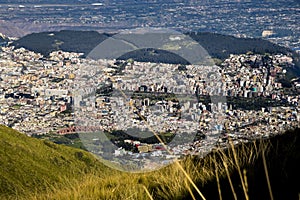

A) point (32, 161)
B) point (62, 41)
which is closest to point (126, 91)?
point (32, 161)

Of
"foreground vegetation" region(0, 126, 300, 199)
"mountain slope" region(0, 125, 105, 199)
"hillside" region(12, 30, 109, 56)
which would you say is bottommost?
"hillside" region(12, 30, 109, 56)

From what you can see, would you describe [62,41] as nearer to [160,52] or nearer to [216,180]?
[160,52]

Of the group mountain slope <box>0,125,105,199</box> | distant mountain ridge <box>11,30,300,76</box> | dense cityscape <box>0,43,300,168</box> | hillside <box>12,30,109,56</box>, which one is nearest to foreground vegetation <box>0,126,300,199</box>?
mountain slope <box>0,125,105,199</box>

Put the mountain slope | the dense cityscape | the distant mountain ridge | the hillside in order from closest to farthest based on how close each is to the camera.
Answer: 1. the mountain slope
2. the dense cityscape
3. the distant mountain ridge
4. the hillside

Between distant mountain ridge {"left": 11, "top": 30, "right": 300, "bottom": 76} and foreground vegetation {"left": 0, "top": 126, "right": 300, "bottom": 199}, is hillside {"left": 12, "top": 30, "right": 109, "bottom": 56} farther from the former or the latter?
foreground vegetation {"left": 0, "top": 126, "right": 300, "bottom": 199}

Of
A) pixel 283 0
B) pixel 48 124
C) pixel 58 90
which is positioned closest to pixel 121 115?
pixel 48 124

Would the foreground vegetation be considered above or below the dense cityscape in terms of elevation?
above

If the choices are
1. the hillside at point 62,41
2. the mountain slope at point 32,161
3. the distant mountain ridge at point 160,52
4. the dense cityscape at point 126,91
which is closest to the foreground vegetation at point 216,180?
the mountain slope at point 32,161
